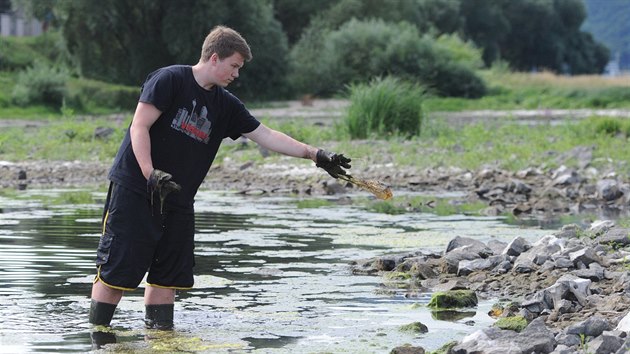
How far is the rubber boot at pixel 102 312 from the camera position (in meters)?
8.35

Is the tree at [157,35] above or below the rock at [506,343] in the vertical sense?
above

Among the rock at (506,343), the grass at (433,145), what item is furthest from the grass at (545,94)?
the rock at (506,343)

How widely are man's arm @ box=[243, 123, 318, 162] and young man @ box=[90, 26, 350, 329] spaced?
440 millimetres

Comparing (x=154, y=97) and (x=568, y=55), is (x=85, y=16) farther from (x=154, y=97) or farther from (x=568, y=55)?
(x=568, y=55)

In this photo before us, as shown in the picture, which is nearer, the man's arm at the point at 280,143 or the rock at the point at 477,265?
the man's arm at the point at 280,143

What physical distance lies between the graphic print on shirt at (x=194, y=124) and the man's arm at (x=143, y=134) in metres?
0.14

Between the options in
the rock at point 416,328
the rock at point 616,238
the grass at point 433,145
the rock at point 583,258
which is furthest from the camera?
the grass at point 433,145

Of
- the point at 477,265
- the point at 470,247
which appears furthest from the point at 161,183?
the point at 470,247

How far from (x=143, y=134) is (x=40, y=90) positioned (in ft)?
132

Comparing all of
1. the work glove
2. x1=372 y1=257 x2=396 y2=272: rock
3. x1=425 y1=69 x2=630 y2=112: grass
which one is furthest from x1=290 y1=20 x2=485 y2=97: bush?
the work glove

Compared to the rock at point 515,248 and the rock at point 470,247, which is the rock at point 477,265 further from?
the rock at point 470,247

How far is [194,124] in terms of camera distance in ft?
26.8

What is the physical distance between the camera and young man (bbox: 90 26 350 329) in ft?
26.4

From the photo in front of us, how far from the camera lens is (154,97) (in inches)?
314
